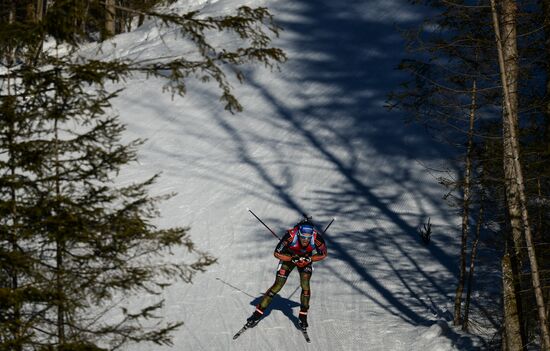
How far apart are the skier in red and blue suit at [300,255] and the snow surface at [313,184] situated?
58cm

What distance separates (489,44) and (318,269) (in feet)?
30.3

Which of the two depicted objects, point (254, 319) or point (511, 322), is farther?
point (254, 319)

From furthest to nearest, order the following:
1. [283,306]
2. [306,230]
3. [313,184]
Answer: [313,184] → [283,306] → [306,230]

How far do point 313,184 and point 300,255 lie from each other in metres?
9.58

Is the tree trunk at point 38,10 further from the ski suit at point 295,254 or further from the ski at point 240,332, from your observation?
the ski at point 240,332

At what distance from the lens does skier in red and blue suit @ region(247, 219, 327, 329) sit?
15.0 m

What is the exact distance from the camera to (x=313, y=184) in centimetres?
2469

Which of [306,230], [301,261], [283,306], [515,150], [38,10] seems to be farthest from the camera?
[283,306]

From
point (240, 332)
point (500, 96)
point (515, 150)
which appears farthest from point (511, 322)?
point (240, 332)

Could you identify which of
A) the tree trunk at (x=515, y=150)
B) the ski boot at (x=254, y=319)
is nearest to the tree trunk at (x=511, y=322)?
the tree trunk at (x=515, y=150)

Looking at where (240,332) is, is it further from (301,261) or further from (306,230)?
(306,230)

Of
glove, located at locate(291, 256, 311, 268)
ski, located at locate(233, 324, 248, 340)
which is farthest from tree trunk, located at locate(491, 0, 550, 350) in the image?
ski, located at locate(233, 324, 248, 340)

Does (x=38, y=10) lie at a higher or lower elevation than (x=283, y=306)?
higher

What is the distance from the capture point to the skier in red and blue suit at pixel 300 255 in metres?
15.0
